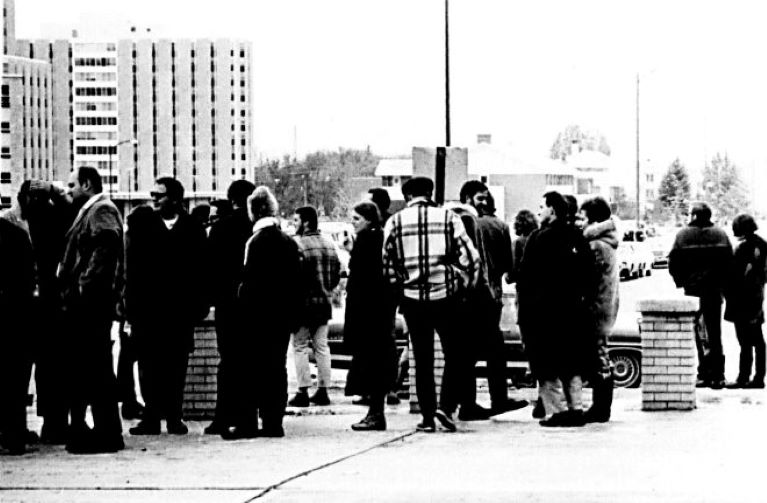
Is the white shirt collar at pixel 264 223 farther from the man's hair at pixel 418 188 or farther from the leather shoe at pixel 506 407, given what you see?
the leather shoe at pixel 506 407

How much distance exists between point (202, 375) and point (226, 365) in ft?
5.15

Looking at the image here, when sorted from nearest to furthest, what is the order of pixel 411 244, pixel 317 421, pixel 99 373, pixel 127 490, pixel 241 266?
pixel 127 490 → pixel 99 373 → pixel 411 244 → pixel 241 266 → pixel 317 421

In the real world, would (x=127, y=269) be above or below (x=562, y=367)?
above

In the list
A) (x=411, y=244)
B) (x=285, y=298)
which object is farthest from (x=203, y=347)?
(x=411, y=244)

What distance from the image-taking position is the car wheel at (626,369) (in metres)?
17.1

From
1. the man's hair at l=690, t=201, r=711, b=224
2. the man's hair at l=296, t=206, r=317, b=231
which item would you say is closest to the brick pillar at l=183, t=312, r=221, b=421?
the man's hair at l=296, t=206, r=317, b=231

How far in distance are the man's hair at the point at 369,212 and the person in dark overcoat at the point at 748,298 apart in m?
5.15

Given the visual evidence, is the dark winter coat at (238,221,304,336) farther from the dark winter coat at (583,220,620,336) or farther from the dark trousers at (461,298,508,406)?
the dark winter coat at (583,220,620,336)

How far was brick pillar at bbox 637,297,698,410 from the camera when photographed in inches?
502

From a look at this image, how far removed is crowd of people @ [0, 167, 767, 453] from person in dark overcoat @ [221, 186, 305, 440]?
0.01 m

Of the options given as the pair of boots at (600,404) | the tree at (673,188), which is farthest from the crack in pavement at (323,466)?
the tree at (673,188)

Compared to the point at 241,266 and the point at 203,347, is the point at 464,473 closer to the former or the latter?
the point at 241,266

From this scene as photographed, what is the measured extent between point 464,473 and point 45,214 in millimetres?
3903

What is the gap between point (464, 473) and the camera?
882 centimetres
